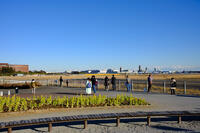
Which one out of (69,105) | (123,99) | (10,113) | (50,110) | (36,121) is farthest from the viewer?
(123,99)

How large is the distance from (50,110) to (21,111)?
1381 millimetres

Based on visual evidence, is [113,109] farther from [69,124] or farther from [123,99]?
[69,124]

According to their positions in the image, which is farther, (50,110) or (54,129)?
(50,110)

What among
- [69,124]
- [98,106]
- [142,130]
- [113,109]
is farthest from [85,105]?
[142,130]

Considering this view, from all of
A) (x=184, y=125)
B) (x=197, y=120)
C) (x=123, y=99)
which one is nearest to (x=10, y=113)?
(x=123, y=99)

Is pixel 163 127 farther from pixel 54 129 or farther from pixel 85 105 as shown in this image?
pixel 85 105

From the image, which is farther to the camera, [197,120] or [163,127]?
[197,120]

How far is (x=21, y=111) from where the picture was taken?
1004cm

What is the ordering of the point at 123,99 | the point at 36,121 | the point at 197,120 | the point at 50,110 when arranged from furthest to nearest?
the point at 123,99 < the point at 50,110 < the point at 197,120 < the point at 36,121

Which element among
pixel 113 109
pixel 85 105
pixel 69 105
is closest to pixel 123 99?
pixel 113 109

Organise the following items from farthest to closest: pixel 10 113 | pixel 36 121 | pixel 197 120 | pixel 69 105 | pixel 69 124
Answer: pixel 69 105 → pixel 10 113 → pixel 197 120 → pixel 69 124 → pixel 36 121

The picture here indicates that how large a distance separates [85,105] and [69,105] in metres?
0.88

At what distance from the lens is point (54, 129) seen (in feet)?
25.1

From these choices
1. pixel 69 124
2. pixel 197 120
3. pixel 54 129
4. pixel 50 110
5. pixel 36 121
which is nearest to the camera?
pixel 36 121
